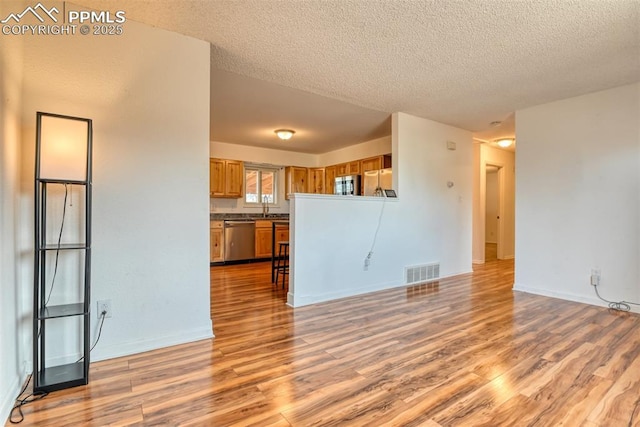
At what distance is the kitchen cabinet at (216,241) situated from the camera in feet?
19.6

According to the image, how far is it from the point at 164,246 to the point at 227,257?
12.6ft

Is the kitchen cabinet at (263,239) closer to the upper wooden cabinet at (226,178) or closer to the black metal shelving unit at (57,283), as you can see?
the upper wooden cabinet at (226,178)

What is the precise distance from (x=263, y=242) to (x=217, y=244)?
94 centimetres

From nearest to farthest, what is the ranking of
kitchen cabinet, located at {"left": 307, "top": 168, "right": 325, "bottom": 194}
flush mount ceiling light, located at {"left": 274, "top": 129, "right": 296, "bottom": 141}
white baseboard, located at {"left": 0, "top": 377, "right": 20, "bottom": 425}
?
1. white baseboard, located at {"left": 0, "top": 377, "right": 20, "bottom": 425}
2. flush mount ceiling light, located at {"left": 274, "top": 129, "right": 296, "bottom": 141}
3. kitchen cabinet, located at {"left": 307, "top": 168, "right": 325, "bottom": 194}

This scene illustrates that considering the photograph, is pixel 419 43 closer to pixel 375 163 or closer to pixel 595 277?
pixel 595 277

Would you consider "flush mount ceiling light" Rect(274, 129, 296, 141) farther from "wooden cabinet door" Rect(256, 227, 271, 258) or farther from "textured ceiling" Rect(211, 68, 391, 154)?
"wooden cabinet door" Rect(256, 227, 271, 258)

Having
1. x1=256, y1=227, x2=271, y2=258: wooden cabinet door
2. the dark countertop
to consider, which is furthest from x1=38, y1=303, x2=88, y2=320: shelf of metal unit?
x1=256, y1=227, x2=271, y2=258: wooden cabinet door

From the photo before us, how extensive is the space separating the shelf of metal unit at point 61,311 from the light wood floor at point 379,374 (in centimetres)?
43

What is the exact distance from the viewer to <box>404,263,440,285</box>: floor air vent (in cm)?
447

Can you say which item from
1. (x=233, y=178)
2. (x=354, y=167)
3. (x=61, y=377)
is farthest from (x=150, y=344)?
(x=354, y=167)

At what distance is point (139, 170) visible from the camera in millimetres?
2268

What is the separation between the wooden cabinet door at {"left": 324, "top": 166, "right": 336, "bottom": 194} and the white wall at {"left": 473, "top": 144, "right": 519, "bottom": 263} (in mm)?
2896

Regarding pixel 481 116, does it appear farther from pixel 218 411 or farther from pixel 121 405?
pixel 121 405

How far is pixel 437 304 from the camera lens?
137 inches
